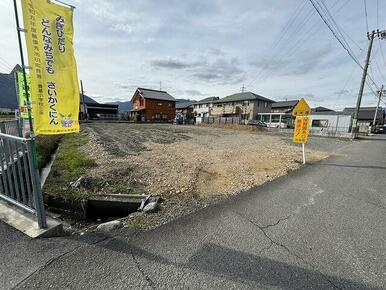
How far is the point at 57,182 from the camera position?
5.36 metres

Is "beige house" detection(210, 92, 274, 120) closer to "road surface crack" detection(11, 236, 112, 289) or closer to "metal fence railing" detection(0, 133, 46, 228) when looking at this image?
"metal fence railing" detection(0, 133, 46, 228)

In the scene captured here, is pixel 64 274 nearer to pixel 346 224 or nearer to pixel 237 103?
pixel 346 224

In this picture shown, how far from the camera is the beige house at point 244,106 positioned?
4550cm

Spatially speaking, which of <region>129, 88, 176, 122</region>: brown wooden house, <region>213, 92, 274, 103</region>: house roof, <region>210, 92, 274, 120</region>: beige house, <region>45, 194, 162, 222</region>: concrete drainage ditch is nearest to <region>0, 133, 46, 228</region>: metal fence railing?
<region>45, 194, 162, 222</region>: concrete drainage ditch

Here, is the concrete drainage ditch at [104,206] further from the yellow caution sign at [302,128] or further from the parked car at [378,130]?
the parked car at [378,130]

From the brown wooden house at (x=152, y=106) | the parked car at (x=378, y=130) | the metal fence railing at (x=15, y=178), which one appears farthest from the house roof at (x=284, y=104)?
the metal fence railing at (x=15, y=178)

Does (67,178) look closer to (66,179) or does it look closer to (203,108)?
(66,179)

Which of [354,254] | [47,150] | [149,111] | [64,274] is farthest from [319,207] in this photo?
[149,111]

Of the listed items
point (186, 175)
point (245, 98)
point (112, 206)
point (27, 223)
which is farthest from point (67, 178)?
point (245, 98)

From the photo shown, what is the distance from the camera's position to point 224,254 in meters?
2.55

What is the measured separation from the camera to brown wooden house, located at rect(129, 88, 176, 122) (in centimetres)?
4369

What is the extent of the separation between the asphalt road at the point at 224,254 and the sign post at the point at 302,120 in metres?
4.35

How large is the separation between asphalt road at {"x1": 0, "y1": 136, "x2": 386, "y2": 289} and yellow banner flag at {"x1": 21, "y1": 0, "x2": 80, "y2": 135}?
5.27 ft

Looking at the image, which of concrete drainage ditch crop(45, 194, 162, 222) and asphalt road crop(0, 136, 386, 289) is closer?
asphalt road crop(0, 136, 386, 289)
